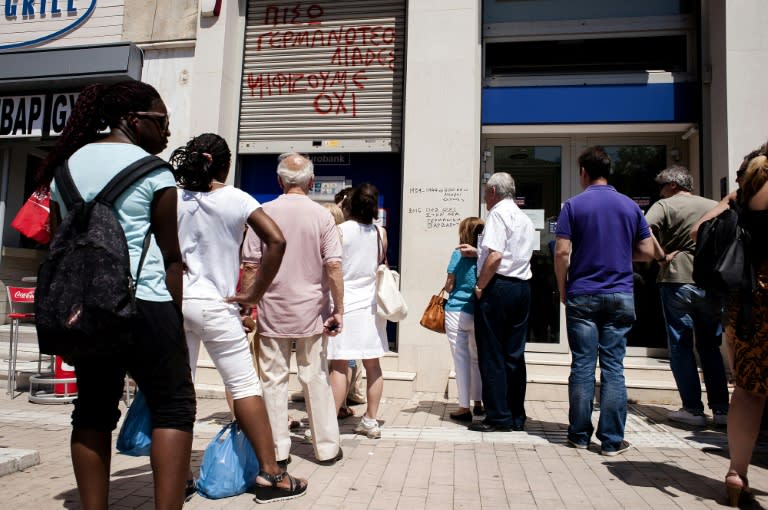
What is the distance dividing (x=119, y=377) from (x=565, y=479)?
2.60 metres

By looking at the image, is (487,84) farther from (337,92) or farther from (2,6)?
(2,6)

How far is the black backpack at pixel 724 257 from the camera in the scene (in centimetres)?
305

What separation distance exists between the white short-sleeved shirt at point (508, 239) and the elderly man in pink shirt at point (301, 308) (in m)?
1.49

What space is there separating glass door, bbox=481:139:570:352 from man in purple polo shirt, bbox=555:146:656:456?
8.73 feet

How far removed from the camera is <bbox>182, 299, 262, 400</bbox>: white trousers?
304 centimetres

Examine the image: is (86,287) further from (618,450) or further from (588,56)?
(588,56)

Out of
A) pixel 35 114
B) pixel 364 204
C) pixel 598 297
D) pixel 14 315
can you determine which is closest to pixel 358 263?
pixel 364 204

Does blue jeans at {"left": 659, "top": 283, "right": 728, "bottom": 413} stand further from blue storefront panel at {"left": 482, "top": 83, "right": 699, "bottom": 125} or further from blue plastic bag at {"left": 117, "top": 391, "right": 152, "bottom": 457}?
blue plastic bag at {"left": 117, "top": 391, "right": 152, "bottom": 457}

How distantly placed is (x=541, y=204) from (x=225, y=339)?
514cm

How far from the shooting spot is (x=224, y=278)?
317 cm

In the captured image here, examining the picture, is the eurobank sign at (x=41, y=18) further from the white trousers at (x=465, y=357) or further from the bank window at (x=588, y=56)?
the white trousers at (x=465, y=357)

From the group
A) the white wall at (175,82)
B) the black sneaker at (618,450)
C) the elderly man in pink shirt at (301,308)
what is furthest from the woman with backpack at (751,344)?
the white wall at (175,82)

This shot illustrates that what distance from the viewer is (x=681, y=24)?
7043 mm

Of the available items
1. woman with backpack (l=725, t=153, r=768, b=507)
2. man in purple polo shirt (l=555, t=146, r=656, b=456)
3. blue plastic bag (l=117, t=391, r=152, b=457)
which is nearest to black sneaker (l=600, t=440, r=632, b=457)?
man in purple polo shirt (l=555, t=146, r=656, b=456)
